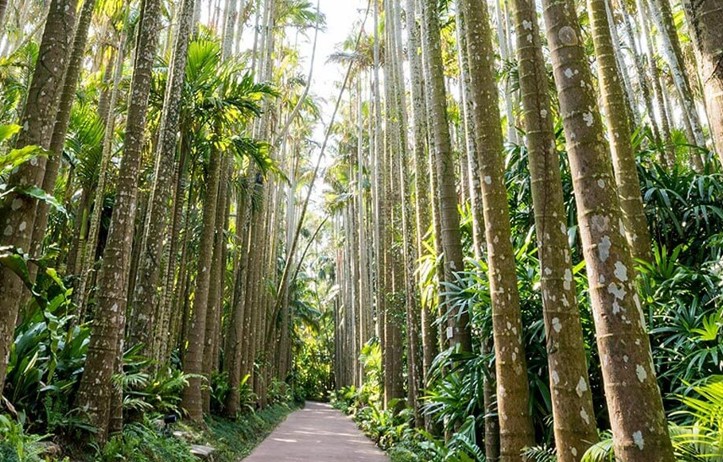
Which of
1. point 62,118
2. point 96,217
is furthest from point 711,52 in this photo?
point 96,217

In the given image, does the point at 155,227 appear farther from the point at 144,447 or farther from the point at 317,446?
the point at 317,446

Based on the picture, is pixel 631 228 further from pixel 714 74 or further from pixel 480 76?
pixel 714 74

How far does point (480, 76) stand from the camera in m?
4.41

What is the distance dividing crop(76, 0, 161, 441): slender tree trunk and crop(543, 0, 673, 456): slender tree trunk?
4.11m

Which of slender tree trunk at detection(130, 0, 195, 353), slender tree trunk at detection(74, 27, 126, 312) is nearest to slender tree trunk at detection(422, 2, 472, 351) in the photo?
slender tree trunk at detection(130, 0, 195, 353)

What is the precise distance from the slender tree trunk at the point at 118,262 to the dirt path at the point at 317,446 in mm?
3621

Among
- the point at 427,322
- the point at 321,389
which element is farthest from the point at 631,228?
the point at 321,389

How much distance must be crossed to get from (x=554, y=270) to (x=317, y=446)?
7358 millimetres

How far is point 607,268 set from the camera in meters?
2.55

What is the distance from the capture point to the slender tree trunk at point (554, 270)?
3.02 m

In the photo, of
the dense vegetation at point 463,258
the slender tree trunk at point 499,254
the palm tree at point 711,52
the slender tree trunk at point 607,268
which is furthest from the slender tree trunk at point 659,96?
the palm tree at point 711,52

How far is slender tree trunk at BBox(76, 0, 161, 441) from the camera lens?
4.70 m

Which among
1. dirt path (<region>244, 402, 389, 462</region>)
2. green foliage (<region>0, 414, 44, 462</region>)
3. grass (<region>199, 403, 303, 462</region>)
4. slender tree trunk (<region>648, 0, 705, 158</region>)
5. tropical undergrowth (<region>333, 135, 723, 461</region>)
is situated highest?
slender tree trunk (<region>648, 0, 705, 158</region>)

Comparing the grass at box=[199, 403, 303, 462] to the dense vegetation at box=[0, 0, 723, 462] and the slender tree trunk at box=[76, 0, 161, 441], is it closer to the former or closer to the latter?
the dense vegetation at box=[0, 0, 723, 462]
